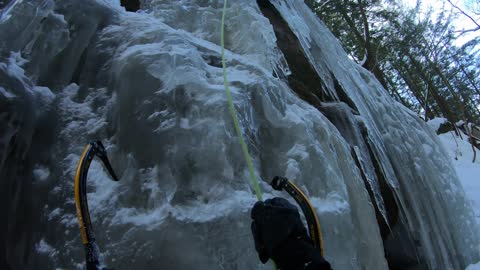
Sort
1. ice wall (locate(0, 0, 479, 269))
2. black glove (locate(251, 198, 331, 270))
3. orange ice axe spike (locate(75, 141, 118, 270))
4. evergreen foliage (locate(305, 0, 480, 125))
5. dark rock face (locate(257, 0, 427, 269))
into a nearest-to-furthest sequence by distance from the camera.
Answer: black glove (locate(251, 198, 331, 270)), orange ice axe spike (locate(75, 141, 118, 270)), ice wall (locate(0, 0, 479, 269)), dark rock face (locate(257, 0, 427, 269)), evergreen foliage (locate(305, 0, 480, 125))

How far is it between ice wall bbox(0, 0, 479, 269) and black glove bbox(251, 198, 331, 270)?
2.57ft

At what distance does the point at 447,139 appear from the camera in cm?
1268

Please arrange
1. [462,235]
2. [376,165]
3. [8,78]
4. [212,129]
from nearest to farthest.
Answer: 1. [212,129]
2. [8,78]
3. [376,165]
4. [462,235]

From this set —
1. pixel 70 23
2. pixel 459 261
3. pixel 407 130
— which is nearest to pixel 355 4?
pixel 407 130

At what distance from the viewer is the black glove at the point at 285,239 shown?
4.51 feet

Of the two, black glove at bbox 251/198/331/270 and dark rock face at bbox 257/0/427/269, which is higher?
black glove at bbox 251/198/331/270

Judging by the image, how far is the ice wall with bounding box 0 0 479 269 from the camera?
2191mm

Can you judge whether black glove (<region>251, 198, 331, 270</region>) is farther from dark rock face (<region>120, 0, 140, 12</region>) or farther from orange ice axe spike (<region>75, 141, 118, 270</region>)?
dark rock face (<region>120, 0, 140, 12</region>)

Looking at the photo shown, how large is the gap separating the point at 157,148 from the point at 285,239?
1310 millimetres

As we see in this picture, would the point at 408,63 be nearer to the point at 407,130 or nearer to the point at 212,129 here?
the point at 407,130

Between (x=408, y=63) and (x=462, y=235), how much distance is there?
13185 mm

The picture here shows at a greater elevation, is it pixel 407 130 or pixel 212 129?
pixel 212 129

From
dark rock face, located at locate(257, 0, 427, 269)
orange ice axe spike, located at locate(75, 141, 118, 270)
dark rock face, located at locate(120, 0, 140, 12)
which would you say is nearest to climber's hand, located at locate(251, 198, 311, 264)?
orange ice axe spike, located at locate(75, 141, 118, 270)

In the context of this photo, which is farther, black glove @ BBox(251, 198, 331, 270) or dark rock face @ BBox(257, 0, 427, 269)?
dark rock face @ BBox(257, 0, 427, 269)
